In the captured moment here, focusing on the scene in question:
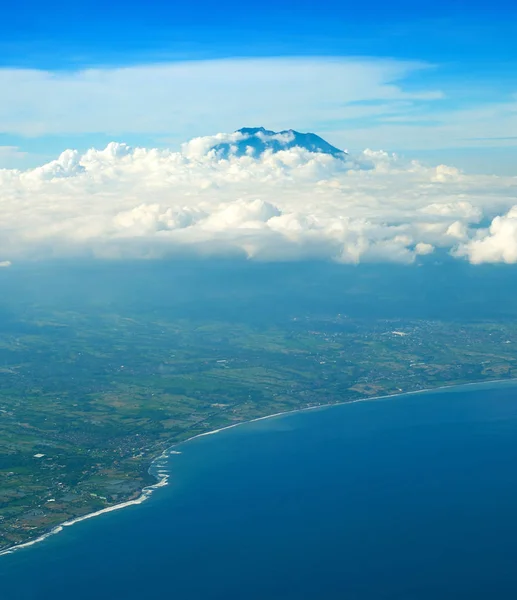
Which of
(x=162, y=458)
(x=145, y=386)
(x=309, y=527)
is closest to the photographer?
(x=309, y=527)

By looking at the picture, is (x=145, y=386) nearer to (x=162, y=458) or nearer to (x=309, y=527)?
(x=162, y=458)

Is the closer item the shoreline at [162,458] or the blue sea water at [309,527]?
the blue sea water at [309,527]

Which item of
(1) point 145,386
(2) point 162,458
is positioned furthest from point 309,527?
(1) point 145,386

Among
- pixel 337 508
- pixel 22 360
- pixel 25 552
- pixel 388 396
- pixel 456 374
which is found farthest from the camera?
pixel 22 360

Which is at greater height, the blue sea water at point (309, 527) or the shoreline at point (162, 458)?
the shoreline at point (162, 458)

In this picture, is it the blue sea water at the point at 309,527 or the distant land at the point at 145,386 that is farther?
the distant land at the point at 145,386

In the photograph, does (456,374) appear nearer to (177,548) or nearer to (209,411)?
(209,411)

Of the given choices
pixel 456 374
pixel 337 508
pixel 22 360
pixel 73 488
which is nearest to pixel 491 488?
pixel 337 508

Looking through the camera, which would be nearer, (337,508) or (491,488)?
(337,508)
